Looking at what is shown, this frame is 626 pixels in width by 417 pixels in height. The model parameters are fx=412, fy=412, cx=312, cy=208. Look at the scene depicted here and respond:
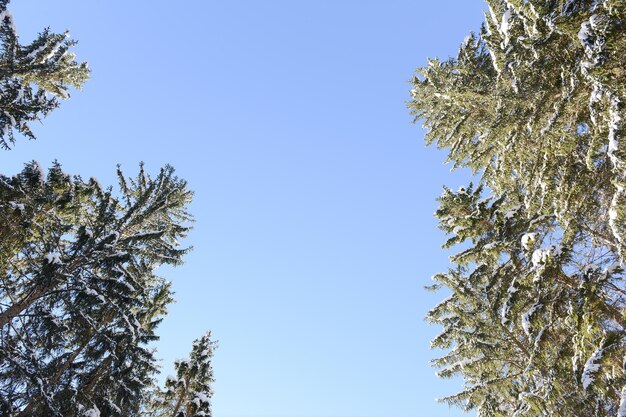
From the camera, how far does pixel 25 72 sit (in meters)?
13.6

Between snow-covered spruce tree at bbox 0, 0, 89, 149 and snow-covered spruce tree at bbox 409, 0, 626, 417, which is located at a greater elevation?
snow-covered spruce tree at bbox 0, 0, 89, 149

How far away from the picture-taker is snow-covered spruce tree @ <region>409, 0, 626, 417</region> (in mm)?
5922

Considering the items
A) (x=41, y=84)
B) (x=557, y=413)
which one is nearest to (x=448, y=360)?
(x=557, y=413)

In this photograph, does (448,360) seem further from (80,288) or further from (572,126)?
(80,288)

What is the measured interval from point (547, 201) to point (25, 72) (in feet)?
51.3

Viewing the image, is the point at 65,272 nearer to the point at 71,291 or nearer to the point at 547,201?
the point at 71,291

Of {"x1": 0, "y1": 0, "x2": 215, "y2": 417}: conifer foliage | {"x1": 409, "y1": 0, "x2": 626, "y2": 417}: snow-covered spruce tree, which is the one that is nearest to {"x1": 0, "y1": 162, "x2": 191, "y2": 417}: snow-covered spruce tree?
{"x1": 0, "y1": 0, "x2": 215, "y2": 417}: conifer foliage

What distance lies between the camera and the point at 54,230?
12125 millimetres

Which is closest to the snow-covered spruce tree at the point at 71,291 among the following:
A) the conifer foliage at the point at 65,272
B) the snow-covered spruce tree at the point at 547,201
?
the conifer foliage at the point at 65,272

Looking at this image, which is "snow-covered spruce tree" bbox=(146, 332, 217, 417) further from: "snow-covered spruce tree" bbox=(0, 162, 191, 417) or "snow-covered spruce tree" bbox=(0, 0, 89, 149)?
"snow-covered spruce tree" bbox=(0, 0, 89, 149)

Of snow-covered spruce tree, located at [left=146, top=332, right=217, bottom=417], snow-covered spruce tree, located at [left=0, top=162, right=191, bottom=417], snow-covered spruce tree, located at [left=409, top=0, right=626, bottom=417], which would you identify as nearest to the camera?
snow-covered spruce tree, located at [left=409, top=0, right=626, bottom=417]

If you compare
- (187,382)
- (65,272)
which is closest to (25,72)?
(65,272)

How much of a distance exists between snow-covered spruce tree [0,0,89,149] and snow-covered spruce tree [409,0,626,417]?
12.7m

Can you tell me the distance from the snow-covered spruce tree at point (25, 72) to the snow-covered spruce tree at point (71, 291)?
194 cm
